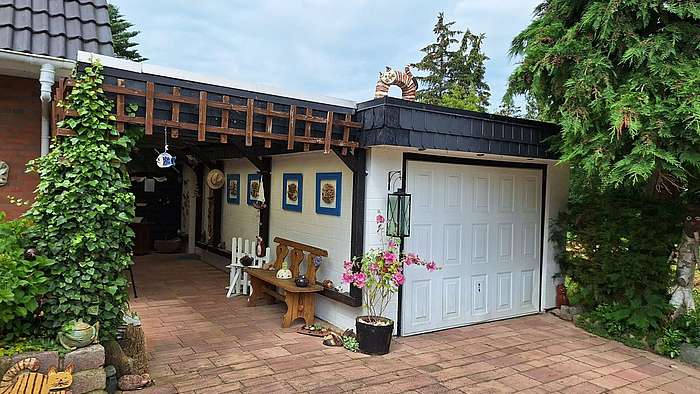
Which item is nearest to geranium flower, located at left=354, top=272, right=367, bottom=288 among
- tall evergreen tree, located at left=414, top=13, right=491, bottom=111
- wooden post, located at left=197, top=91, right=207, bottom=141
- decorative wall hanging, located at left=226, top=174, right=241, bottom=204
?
wooden post, located at left=197, top=91, right=207, bottom=141

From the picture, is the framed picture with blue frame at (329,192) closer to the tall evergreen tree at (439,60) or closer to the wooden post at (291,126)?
the wooden post at (291,126)

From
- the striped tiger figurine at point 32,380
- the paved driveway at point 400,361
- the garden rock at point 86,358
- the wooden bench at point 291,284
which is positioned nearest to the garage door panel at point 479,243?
the paved driveway at point 400,361

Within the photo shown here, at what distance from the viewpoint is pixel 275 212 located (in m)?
6.57

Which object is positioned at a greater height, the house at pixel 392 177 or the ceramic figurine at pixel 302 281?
the house at pixel 392 177

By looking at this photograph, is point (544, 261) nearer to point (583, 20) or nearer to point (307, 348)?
point (583, 20)

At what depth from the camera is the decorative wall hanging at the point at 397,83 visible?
4578 mm

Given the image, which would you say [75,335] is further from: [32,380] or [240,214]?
[240,214]

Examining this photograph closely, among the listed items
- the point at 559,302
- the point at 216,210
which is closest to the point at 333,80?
the point at 216,210

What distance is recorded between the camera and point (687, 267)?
4.94m

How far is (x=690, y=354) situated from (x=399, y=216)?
3123 millimetres

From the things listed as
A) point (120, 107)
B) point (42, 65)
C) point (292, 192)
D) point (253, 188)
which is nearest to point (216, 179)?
point (253, 188)

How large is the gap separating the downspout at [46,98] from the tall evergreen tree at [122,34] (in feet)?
52.4

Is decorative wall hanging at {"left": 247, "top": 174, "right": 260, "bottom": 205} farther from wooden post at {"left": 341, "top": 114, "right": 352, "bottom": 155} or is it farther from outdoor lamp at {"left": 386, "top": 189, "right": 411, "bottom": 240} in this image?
outdoor lamp at {"left": 386, "top": 189, "right": 411, "bottom": 240}

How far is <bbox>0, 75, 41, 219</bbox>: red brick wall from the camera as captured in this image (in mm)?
4293
